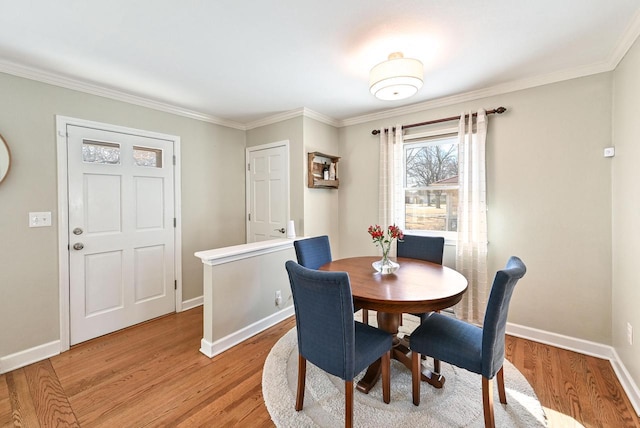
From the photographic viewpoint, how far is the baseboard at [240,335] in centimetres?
245

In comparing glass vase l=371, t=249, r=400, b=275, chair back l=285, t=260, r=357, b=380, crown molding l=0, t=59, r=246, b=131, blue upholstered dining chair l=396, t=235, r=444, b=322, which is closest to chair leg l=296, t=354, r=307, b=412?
chair back l=285, t=260, r=357, b=380

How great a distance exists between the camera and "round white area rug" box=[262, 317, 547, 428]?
1681 mm

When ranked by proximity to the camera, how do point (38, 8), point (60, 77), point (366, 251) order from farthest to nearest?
1. point (366, 251)
2. point (60, 77)
3. point (38, 8)

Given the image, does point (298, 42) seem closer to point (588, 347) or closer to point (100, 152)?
point (100, 152)

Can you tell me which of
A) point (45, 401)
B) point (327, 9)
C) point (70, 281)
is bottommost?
point (45, 401)

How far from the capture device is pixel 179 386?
2.04 metres

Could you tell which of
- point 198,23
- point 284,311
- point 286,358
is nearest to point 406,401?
point 286,358

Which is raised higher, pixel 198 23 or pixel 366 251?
pixel 198 23

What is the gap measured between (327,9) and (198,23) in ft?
2.69

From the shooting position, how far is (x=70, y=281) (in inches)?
102

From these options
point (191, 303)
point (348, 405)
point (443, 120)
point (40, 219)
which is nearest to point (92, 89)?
point (40, 219)

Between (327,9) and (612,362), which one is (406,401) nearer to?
(612,362)

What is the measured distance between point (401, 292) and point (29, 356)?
119 inches

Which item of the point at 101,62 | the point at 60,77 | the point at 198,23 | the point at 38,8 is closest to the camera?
the point at 38,8
